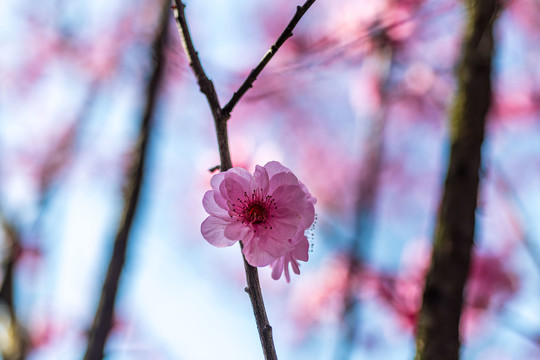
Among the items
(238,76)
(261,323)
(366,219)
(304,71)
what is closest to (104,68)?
(238,76)

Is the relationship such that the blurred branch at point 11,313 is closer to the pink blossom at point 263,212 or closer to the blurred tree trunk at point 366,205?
the blurred tree trunk at point 366,205

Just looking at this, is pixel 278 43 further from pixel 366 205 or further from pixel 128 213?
pixel 366 205

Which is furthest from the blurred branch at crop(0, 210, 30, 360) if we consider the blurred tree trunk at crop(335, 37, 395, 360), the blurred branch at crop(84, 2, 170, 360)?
the blurred tree trunk at crop(335, 37, 395, 360)

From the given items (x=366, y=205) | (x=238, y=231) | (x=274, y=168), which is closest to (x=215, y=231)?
(x=238, y=231)

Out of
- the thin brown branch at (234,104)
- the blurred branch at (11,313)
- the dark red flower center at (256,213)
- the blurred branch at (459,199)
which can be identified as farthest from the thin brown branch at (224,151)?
the blurred branch at (11,313)

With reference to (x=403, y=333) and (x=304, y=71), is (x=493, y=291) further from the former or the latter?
(x=304, y=71)

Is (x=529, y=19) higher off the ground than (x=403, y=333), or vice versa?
→ (x=529, y=19)
